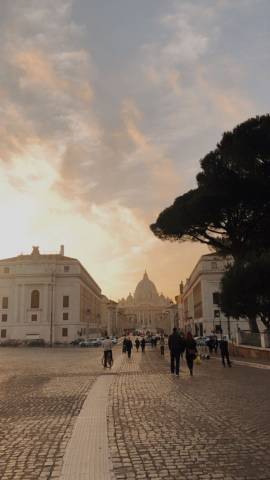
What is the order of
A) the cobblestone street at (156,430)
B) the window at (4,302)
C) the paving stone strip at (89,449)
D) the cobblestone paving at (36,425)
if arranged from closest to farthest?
the paving stone strip at (89,449) < the cobblestone street at (156,430) < the cobblestone paving at (36,425) < the window at (4,302)

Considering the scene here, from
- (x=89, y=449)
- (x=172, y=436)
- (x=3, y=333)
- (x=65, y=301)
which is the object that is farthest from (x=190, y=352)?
(x=3, y=333)

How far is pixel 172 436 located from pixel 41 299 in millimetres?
71425

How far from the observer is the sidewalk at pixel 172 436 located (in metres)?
5.11

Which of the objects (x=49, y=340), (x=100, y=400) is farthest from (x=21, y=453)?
(x=49, y=340)

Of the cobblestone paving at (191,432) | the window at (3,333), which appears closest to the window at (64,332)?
the window at (3,333)

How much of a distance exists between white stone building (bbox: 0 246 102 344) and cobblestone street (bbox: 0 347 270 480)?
62.9 metres

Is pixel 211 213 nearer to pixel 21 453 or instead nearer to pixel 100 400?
pixel 100 400

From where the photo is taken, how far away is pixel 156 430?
7152 millimetres

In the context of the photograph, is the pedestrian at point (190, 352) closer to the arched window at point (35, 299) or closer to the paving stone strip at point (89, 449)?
the paving stone strip at point (89, 449)

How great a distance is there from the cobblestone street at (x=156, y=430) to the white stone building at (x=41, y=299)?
6290 centimetres

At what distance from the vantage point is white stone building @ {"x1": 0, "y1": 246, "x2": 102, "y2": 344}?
74.4m

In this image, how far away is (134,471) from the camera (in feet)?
16.7

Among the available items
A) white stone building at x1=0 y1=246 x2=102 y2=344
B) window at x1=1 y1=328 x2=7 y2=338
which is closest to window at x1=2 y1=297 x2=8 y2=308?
white stone building at x1=0 y1=246 x2=102 y2=344

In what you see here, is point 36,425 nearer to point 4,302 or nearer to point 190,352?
point 190,352
